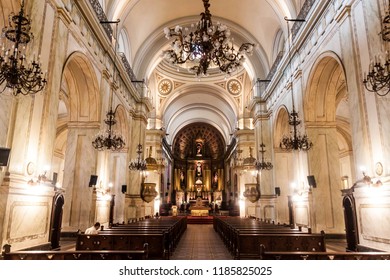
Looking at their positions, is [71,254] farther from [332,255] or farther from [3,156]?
[332,255]

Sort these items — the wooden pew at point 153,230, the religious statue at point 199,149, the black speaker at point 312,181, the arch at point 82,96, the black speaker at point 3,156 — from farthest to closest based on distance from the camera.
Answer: the religious statue at point 199,149, the arch at point 82,96, the black speaker at point 312,181, the wooden pew at point 153,230, the black speaker at point 3,156

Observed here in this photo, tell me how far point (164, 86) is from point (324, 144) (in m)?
15.5

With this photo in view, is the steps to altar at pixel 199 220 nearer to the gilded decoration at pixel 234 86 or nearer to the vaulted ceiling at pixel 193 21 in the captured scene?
the vaulted ceiling at pixel 193 21

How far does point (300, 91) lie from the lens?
419 inches

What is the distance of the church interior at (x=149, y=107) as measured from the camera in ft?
18.6

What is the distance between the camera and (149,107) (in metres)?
17.8

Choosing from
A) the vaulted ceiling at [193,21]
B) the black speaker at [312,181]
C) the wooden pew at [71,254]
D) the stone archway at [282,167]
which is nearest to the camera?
the wooden pew at [71,254]

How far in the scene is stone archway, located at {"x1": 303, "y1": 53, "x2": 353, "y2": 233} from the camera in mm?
9234

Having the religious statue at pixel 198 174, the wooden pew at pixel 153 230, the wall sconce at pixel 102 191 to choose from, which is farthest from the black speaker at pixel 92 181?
the religious statue at pixel 198 174

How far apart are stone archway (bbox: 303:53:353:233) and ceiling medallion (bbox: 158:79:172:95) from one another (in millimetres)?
14535

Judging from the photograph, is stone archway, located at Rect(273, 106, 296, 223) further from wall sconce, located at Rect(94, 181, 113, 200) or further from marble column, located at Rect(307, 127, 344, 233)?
wall sconce, located at Rect(94, 181, 113, 200)

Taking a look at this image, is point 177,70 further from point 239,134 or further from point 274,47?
point 274,47

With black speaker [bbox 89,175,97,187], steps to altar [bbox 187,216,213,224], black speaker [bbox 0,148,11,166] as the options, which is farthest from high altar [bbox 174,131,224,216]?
black speaker [bbox 0,148,11,166]

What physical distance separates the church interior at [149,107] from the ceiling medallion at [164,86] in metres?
5.89
